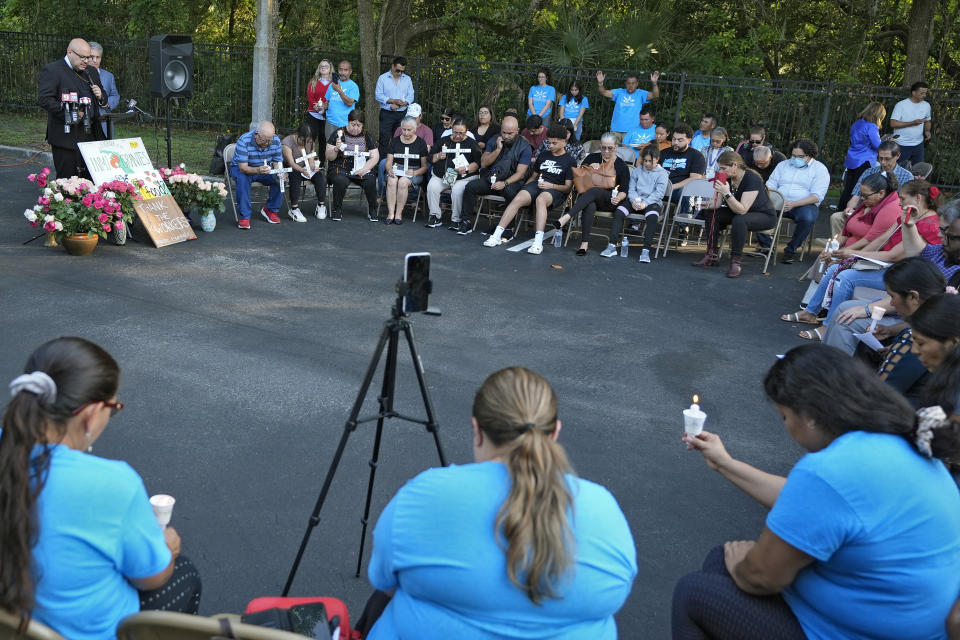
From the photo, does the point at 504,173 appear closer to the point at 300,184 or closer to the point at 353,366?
the point at 300,184

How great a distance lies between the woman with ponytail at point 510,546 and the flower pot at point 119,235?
7.14m

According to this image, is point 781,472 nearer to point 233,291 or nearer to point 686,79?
point 233,291

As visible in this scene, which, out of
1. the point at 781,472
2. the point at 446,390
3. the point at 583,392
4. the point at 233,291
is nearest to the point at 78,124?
the point at 233,291

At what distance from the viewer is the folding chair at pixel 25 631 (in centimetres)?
181

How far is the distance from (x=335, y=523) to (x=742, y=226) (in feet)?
21.5

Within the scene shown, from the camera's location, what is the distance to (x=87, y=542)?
77.1 inches

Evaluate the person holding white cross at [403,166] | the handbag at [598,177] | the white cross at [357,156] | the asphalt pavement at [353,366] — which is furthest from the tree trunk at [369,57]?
the asphalt pavement at [353,366]

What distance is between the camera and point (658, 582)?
3.43m

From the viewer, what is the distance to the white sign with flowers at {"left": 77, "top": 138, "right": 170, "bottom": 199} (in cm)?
854

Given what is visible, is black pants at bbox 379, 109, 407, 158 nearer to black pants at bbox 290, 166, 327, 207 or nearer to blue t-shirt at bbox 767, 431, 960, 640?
black pants at bbox 290, 166, 327, 207

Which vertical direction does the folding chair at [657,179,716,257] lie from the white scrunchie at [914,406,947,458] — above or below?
below

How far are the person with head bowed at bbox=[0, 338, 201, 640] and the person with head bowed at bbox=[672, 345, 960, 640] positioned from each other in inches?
62.5

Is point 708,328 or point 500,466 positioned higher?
point 500,466

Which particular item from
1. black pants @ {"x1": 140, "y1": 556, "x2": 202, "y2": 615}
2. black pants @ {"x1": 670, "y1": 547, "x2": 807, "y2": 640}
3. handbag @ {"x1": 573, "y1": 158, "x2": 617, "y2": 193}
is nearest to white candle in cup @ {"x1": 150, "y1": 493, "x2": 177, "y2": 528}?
black pants @ {"x1": 140, "y1": 556, "x2": 202, "y2": 615}
